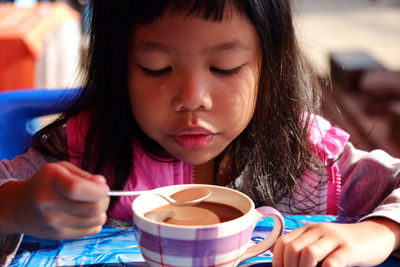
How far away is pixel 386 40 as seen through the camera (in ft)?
17.5

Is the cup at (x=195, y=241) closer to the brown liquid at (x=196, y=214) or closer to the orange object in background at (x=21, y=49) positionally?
the brown liquid at (x=196, y=214)

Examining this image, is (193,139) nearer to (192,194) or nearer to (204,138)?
(204,138)

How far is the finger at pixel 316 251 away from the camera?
1.94 ft

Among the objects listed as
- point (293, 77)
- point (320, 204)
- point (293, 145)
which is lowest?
point (320, 204)

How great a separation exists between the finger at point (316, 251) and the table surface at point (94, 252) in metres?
0.06

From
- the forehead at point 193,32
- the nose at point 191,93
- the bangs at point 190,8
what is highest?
the bangs at point 190,8

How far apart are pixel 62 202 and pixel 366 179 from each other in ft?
1.93

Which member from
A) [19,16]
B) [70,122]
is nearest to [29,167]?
[70,122]

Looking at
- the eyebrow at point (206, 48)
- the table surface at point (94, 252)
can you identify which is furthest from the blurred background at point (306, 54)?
the table surface at point (94, 252)

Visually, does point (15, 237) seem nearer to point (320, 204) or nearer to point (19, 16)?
point (320, 204)

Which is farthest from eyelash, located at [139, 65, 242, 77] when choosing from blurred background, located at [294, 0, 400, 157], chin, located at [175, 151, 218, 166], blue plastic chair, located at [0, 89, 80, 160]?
blue plastic chair, located at [0, 89, 80, 160]

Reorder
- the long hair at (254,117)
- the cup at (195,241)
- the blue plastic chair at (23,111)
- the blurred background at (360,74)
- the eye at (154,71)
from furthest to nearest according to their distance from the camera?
the blurred background at (360,74)
the blue plastic chair at (23,111)
the long hair at (254,117)
the eye at (154,71)
the cup at (195,241)

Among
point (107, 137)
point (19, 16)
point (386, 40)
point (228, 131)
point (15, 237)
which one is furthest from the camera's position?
point (386, 40)

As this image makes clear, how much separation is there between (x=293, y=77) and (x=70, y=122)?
0.41 metres
